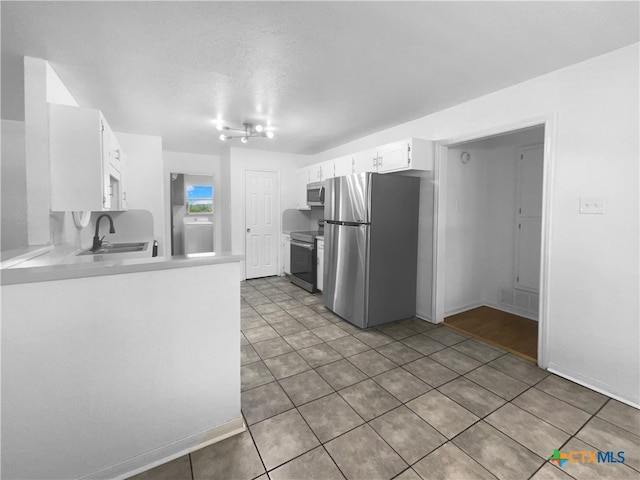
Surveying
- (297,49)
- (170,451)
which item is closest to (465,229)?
(297,49)

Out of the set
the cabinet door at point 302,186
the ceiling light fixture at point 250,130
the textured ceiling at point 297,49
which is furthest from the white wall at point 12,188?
the cabinet door at point 302,186

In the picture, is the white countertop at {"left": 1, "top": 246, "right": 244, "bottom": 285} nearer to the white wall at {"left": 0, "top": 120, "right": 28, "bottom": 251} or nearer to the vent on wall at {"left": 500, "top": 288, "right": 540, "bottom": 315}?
the white wall at {"left": 0, "top": 120, "right": 28, "bottom": 251}

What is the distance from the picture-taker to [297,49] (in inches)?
75.4

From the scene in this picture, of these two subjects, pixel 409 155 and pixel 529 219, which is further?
pixel 529 219

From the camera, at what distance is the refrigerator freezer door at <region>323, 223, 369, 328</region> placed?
9.90 ft

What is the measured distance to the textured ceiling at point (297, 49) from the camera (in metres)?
1.56

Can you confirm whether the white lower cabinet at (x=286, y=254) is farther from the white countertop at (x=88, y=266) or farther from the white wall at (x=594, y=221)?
the white wall at (x=594, y=221)

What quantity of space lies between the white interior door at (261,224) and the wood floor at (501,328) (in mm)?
3236

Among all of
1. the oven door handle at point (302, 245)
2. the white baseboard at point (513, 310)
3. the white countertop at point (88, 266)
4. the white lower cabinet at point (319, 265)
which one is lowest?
the white baseboard at point (513, 310)

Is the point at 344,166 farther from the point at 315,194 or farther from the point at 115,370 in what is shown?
the point at 115,370

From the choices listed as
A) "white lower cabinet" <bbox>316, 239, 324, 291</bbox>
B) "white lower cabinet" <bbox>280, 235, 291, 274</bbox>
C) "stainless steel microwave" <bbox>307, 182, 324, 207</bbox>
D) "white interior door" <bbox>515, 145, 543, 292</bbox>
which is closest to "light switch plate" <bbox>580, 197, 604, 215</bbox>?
"white interior door" <bbox>515, 145, 543, 292</bbox>

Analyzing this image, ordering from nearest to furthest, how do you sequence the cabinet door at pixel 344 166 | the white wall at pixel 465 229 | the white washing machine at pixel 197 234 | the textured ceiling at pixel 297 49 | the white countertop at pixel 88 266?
the white countertop at pixel 88 266 < the textured ceiling at pixel 297 49 < the white wall at pixel 465 229 < the cabinet door at pixel 344 166 < the white washing machine at pixel 197 234

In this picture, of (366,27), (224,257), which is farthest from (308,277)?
(366,27)

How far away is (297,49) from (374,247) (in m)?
1.89
